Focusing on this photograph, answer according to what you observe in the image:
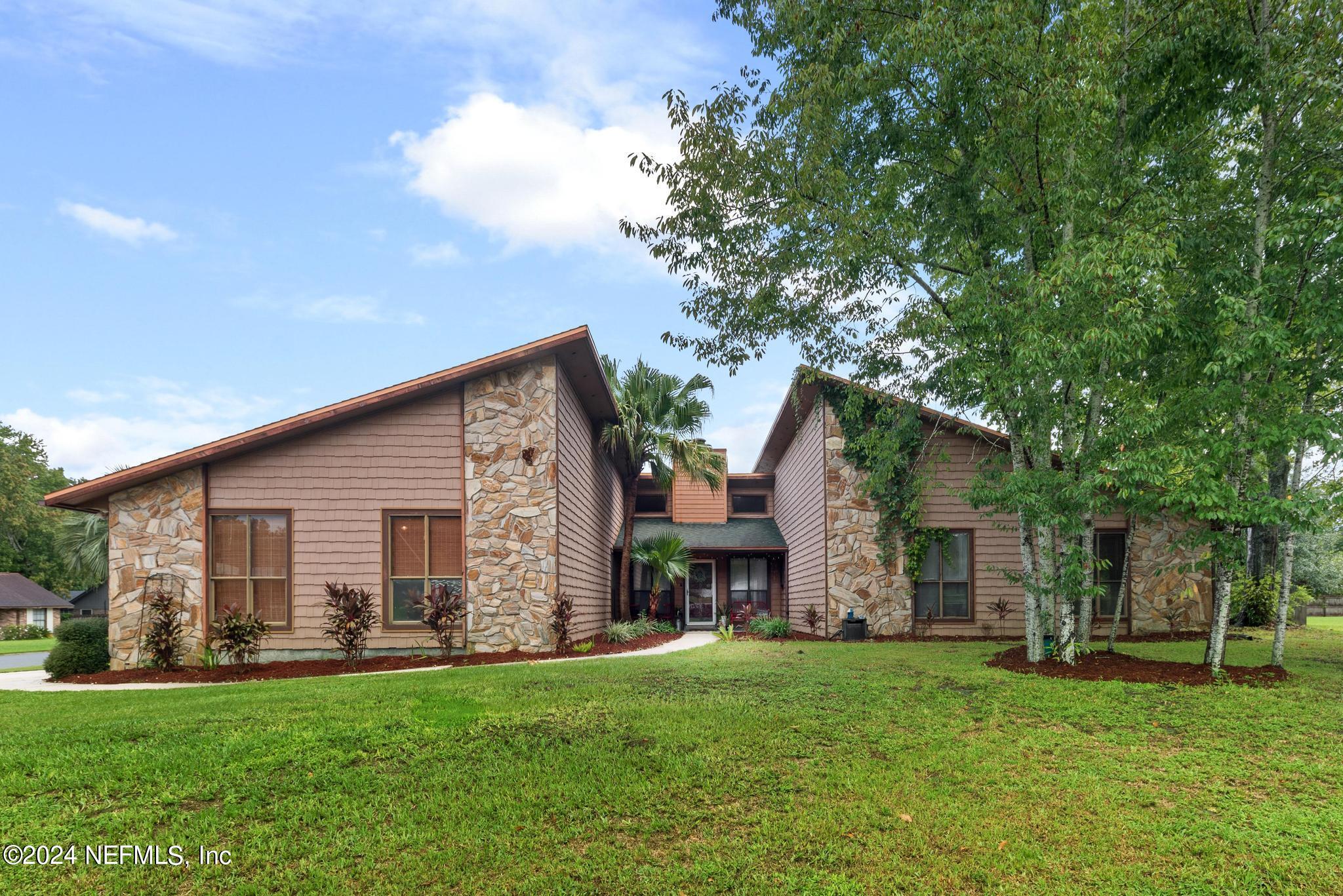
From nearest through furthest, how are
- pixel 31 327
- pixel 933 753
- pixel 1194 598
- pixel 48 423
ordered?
pixel 933 753 < pixel 1194 598 < pixel 31 327 < pixel 48 423

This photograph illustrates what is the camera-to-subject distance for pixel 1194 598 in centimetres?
1476

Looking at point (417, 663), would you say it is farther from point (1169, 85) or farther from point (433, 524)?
point (1169, 85)

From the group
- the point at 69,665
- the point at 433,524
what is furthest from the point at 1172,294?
the point at 69,665

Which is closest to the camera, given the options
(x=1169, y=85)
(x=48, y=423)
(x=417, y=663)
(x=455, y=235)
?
(x=1169, y=85)

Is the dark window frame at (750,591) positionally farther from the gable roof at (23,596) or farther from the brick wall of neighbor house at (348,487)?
the gable roof at (23,596)

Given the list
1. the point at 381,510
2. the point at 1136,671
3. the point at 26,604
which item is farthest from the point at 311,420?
the point at 26,604

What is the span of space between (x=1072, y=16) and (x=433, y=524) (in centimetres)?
1134

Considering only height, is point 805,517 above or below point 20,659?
above

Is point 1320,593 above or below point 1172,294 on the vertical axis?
below

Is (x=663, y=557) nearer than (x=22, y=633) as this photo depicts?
Yes

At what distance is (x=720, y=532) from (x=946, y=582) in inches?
292

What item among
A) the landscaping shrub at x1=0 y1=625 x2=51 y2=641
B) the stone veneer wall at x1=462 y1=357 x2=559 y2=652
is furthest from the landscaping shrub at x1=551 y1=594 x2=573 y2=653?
the landscaping shrub at x1=0 y1=625 x2=51 y2=641

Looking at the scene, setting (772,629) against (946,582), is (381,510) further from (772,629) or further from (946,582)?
(946,582)

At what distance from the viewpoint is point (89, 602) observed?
3894cm
